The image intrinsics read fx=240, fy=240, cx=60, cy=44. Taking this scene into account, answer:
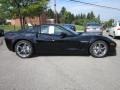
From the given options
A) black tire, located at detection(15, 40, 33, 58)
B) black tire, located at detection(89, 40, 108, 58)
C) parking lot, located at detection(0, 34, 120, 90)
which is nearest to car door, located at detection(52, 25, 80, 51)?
parking lot, located at detection(0, 34, 120, 90)

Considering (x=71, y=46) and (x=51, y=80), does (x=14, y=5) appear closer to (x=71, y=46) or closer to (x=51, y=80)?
(x=71, y=46)

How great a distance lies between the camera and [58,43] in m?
9.10

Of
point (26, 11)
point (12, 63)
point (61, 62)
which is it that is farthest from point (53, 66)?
point (26, 11)

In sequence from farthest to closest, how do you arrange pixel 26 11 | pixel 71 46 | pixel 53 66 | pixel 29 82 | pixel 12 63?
pixel 26 11, pixel 71 46, pixel 12 63, pixel 53 66, pixel 29 82

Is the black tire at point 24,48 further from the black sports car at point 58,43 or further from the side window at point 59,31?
the side window at point 59,31

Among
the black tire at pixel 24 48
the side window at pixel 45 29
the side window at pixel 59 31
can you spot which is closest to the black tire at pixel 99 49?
the side window at pixel 59 31

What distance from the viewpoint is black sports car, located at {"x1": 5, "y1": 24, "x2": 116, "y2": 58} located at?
29.8 feet

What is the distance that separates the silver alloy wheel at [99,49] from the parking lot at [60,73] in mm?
254

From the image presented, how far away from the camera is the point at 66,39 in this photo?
912 cm

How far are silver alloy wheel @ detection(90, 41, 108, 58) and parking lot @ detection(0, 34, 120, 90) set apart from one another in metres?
0.25

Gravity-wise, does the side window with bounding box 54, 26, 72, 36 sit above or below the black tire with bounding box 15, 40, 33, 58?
above

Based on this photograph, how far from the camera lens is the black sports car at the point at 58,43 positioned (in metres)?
9.09

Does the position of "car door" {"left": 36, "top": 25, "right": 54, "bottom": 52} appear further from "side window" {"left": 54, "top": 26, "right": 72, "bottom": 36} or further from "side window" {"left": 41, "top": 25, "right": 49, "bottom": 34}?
"side window" {"left": 54, "top": 26, "right": 72, "bottom": 36}

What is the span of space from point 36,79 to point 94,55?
3.69 m
